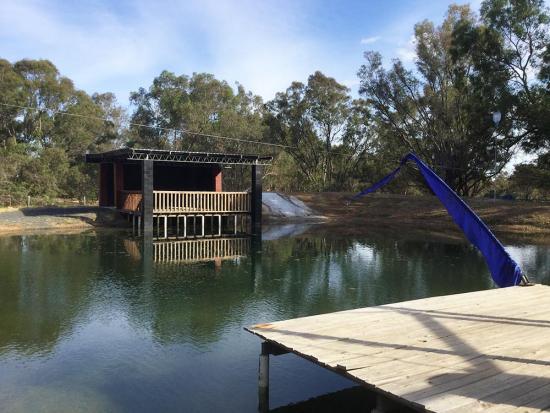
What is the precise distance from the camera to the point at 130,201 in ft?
76.6

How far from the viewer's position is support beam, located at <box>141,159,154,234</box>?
827 inches

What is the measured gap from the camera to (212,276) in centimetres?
1280

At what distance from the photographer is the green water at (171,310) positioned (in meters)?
5.88

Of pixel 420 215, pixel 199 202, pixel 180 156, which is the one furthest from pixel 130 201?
pixel 420 215

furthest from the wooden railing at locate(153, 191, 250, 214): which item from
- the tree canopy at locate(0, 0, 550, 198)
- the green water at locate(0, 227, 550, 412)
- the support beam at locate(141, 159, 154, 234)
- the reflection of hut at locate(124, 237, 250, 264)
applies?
the tree canopy at locate(0, 0, 550, 198)

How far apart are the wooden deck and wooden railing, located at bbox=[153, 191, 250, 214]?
16.3m

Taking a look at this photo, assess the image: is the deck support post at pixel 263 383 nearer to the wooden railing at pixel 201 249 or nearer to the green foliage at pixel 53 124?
the wooden railing at pixel 201 249

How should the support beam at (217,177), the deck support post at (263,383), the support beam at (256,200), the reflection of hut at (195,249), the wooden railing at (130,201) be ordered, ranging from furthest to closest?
1. the support beam at (217,177)
2. the support beam at (256,200)
3. the wooden railing at (130,201)
4. the reflection of hut at (195,249)
5. the deck support post at (263,383)

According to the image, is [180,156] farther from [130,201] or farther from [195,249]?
[195,249]

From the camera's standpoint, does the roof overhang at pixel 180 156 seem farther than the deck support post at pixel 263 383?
Yes

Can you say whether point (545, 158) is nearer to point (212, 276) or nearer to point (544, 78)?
point (544, 78)

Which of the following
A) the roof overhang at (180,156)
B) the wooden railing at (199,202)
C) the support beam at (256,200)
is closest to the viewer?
the roof overhang at (180,156)

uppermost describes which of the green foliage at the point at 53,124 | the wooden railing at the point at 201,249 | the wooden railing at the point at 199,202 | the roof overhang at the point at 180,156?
the green foliage at the point at 53,124

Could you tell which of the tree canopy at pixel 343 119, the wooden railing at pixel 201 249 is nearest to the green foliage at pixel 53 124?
the tree canopy at pixel 343 119
